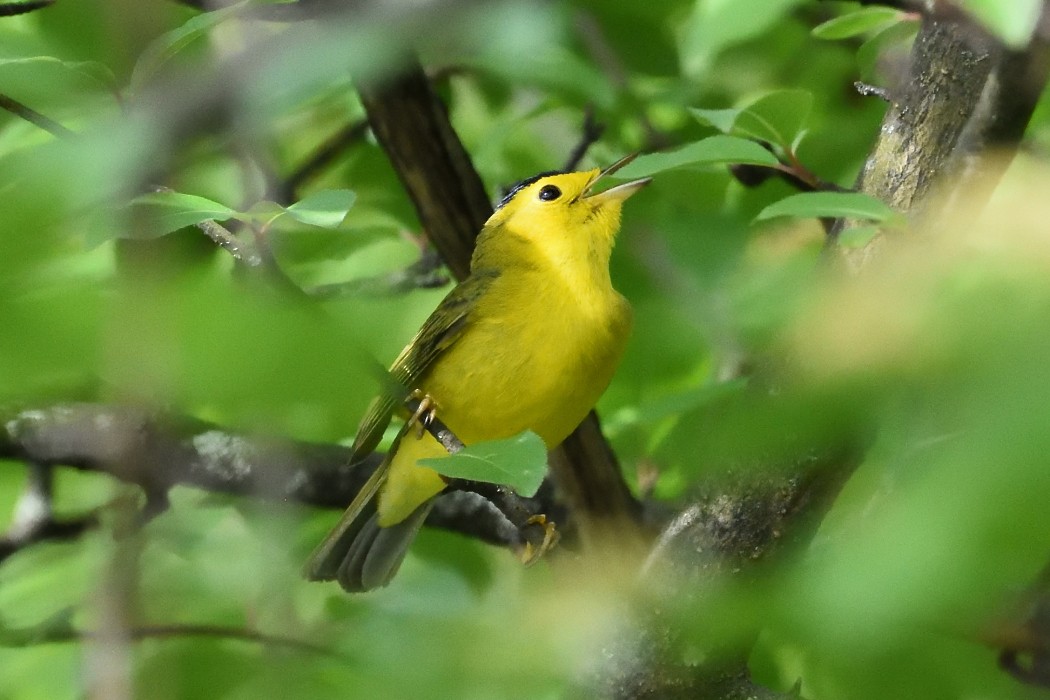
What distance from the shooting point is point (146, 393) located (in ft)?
1.94

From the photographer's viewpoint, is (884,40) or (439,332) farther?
(439,332)

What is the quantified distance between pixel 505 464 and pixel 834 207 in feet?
1.40

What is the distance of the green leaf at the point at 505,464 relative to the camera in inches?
48.3

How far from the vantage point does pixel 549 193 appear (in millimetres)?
3523

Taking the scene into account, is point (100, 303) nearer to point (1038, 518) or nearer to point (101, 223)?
point (1038, 518)

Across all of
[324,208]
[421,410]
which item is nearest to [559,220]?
[421,410]

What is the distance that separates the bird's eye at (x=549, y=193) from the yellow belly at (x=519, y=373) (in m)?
0.48

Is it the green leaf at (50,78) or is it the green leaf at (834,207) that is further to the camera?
the green leaf at (50,78)

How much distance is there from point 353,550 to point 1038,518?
2887mm

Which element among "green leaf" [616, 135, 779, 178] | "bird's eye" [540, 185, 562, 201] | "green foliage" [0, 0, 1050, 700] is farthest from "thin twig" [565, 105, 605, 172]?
"green leaf" [616, 135, 779, 178]

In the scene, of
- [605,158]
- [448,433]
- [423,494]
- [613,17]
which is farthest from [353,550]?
[613,17]

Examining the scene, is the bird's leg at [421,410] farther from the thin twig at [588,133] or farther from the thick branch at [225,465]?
the thin twig at [588,133]

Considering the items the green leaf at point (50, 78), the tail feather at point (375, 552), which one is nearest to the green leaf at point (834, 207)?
the green leaf at point (50, 78)

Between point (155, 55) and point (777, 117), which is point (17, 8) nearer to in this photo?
point (155, 55)
